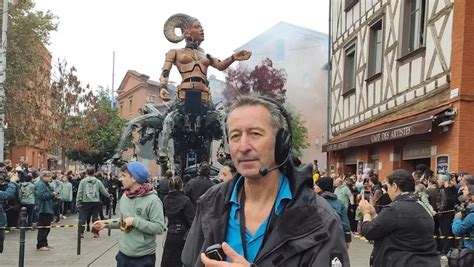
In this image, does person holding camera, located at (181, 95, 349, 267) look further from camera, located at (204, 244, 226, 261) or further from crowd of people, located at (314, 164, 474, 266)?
crowd of people, located at (314, 164, 474, 266)

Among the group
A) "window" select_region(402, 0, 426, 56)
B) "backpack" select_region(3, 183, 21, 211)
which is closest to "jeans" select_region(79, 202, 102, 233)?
"backpack" select_region(3, 183, 21, 211)

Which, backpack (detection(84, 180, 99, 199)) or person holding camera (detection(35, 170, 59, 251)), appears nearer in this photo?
person holding camera (detection(35, 170, 59, 251))

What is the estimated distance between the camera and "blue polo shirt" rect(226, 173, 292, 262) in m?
2.21

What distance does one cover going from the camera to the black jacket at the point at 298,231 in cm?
208

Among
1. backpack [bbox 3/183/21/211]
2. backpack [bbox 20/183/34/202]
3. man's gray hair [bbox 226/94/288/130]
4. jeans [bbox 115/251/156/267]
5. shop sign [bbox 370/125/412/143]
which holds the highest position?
shop sign [bbox 370/125/412/143]

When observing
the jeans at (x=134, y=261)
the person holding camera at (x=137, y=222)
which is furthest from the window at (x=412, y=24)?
the jeans at (x=134, y=261)

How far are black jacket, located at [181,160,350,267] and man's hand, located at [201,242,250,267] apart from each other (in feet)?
0.21

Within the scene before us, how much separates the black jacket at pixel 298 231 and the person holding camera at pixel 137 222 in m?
2.81

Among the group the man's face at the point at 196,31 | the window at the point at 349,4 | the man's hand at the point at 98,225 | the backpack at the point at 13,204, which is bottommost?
the backpack at the point at 13,204

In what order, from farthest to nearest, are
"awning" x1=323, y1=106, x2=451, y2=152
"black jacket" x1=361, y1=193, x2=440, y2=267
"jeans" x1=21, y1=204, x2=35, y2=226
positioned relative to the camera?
"jeans" x1=21, y1=204, x2=35, y2=226, "awning" x1=323, y1=106, x2=451, y2=152, "black jacket" x1=361, y1=193, x2=440, y2=267

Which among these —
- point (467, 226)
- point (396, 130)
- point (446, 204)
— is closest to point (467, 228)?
point (467, 226)

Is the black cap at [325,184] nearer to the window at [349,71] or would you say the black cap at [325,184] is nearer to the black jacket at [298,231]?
the black jacket at [298,231]

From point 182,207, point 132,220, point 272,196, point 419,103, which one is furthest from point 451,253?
point 419,103

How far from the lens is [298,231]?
2.11 m
